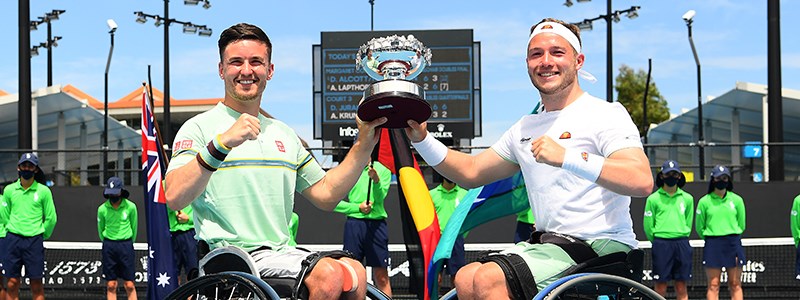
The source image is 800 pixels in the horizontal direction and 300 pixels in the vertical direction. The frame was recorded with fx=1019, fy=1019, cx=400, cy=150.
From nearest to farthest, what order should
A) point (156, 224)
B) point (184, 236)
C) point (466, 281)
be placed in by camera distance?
point (466, 281) → point (156, 224) → point (184, 236)

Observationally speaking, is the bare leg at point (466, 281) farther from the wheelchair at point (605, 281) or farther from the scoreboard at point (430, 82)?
the scoreboard at point (430, 82)

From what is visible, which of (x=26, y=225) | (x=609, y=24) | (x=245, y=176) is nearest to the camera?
(x=245, y=176)

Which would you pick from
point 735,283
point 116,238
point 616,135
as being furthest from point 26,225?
point 616,135

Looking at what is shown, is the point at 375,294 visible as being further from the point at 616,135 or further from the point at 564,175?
the point at 616,135

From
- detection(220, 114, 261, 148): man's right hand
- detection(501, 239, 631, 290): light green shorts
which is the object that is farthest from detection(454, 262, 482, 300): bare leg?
detection(220, 114, 261, 148): man's right hand

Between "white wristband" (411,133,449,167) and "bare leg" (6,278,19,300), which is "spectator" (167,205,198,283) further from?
"white wristband" (411,133,449,167)

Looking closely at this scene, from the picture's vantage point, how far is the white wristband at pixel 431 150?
516 centimetres

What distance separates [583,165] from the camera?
14.1 feet

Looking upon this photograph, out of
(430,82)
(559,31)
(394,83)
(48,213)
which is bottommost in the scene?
(48,213)

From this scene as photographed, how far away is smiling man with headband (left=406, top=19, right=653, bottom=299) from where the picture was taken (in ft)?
14.1

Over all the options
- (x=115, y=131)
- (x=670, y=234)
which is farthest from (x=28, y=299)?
(x=115, y=131)

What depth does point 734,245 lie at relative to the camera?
13.1 metres

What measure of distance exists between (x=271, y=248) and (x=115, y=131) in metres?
29.7

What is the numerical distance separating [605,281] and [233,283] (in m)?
1.55
